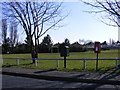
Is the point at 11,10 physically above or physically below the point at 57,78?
above

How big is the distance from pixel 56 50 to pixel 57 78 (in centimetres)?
6400

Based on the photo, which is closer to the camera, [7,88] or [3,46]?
[7,88]

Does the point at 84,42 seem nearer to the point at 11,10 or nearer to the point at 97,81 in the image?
the point at 11,10

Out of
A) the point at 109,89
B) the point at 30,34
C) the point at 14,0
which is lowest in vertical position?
the point at 109,89

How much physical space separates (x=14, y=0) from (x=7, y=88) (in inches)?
Answer: 579

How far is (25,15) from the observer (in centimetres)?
2338

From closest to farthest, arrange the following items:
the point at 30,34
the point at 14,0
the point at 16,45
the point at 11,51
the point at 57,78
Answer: the point at 57,78, the point at 14,0, the point at 30,34, the point at 11,51, the point at 16,45

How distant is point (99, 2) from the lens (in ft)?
48.4

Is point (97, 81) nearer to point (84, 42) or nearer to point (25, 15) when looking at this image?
point (25, 15)

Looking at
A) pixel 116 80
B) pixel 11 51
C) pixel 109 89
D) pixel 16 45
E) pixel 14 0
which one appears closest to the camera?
pixel 109 89

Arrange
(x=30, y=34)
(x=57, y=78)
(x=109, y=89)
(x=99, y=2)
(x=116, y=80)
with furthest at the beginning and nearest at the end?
(x=30, y=34)
(x=99, y=2)
(x=57, y=78)
(x=116, y=80)
(x=109, y=89)

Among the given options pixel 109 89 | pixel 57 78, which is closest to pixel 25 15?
pixel 57 78

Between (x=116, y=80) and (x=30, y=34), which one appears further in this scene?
(x=30, y=34)

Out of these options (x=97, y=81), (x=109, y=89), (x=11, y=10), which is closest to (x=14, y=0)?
(x=11, y=10)
